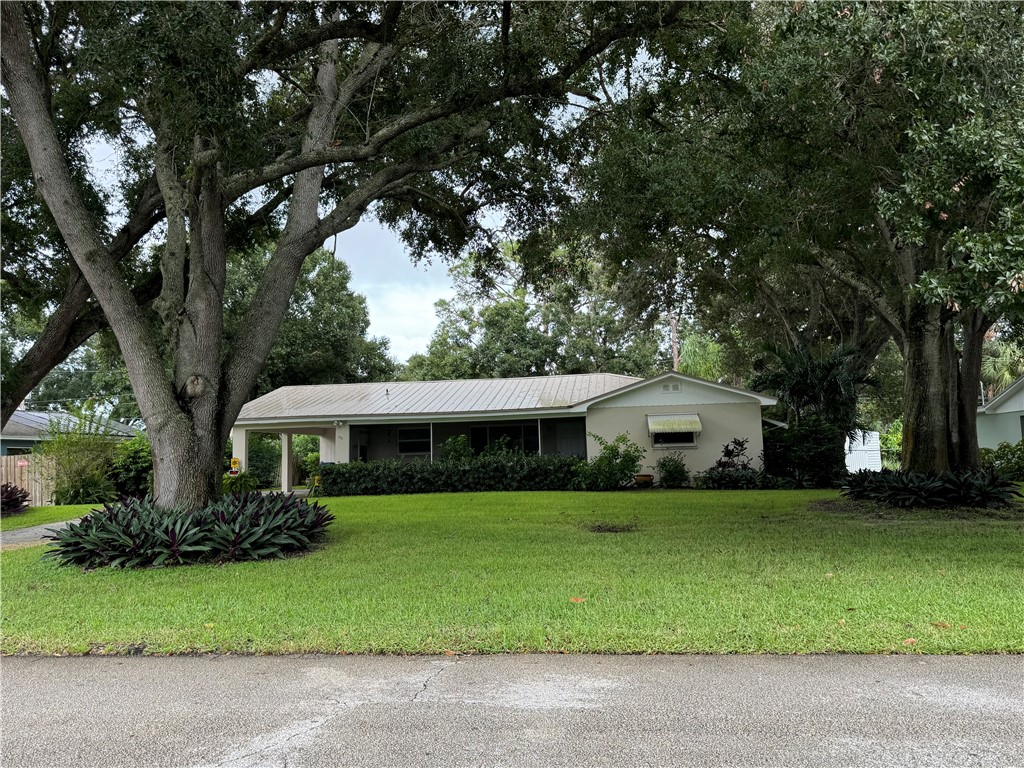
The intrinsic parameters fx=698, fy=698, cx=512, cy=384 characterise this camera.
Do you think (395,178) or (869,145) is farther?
(395,178)

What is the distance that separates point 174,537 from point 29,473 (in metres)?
13.7

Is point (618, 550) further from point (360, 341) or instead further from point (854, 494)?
point (360, 341)

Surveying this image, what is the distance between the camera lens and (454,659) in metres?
4.69

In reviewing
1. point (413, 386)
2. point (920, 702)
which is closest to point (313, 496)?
point (413, 386)

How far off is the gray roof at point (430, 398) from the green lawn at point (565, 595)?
1120 cm

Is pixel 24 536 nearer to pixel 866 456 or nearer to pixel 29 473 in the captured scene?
pixel 29 473

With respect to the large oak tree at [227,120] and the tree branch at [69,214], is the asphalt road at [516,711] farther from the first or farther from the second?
the large oak tree at [227,120]

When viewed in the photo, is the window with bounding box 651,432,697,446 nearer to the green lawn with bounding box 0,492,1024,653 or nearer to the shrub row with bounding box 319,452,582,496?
the shrub row with bounding box 319,452,582,496

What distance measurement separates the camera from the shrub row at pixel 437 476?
19750 mm

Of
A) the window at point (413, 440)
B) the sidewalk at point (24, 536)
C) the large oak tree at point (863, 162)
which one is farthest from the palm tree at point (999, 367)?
the sidewalk at point (24, 536)

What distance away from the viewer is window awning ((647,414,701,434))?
63.7ft

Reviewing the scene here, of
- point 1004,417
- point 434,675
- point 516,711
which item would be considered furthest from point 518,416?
point 1004,417

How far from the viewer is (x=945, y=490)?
1266 centimetres

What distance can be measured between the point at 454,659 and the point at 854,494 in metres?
11.9
